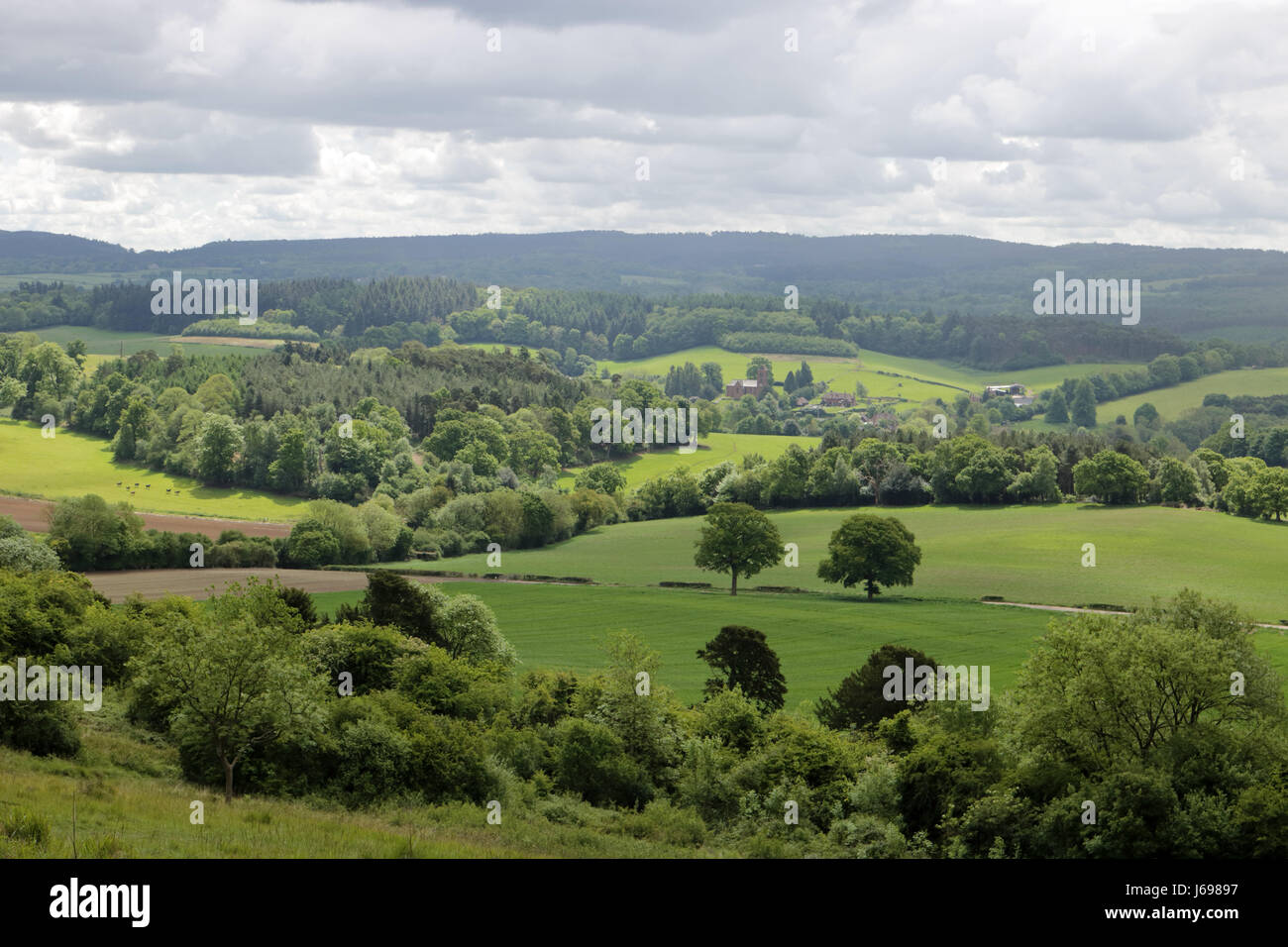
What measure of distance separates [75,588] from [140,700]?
16417 mm

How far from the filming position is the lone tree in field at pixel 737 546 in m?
92.2

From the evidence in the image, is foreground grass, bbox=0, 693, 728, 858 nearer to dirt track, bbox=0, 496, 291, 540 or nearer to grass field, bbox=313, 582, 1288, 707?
grass field, bbox=313, 582, 1288, 707

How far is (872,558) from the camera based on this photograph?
89.1 metres

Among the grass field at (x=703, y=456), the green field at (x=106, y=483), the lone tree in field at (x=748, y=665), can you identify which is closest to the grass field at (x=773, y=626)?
the lone tree in field at (x=748, y=665)

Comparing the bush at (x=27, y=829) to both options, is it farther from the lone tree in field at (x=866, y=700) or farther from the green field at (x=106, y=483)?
the green field at (x=106, y=483)

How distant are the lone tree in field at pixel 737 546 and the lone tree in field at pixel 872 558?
199 inches

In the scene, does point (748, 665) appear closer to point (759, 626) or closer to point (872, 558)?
point (759, 626)

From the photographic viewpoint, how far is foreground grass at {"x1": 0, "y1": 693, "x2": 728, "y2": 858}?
21.1 metres

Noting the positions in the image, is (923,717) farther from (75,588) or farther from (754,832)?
→ (75,588)
